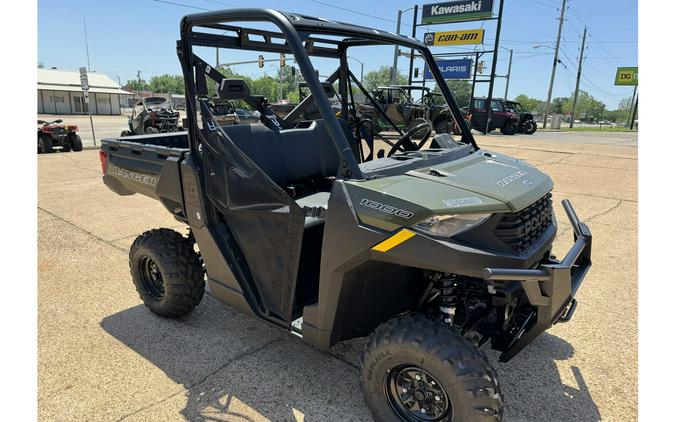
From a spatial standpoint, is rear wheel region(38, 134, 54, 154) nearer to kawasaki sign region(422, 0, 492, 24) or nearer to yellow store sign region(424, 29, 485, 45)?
yellow store sign region(424, 29, 485, 45)

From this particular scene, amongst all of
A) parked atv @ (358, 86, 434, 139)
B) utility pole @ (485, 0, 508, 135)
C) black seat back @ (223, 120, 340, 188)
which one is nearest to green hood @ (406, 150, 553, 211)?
black seat back @ (223, 120, 340, 188)

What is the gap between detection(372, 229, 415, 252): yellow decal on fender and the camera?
76.7 inches

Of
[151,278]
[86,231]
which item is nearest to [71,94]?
[86,231]

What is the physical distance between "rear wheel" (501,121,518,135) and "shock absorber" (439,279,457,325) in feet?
79.2

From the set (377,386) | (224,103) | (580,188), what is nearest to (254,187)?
(224,103)

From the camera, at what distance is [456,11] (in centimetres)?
2703

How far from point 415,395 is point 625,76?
192ft

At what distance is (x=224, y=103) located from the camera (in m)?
2.99

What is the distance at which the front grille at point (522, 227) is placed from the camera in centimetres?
203

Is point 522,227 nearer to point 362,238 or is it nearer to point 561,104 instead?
point 362,238

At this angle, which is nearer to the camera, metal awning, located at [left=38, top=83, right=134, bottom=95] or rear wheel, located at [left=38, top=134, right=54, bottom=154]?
rear wheel, located at [left=38, top=134, right=54, bottom=154]

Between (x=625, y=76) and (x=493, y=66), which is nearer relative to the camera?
(x=493, y=66)

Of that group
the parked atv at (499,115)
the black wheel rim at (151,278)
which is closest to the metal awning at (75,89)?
the parked atv at (499,115)

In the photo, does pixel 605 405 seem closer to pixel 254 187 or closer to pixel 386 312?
pixel 386 312
